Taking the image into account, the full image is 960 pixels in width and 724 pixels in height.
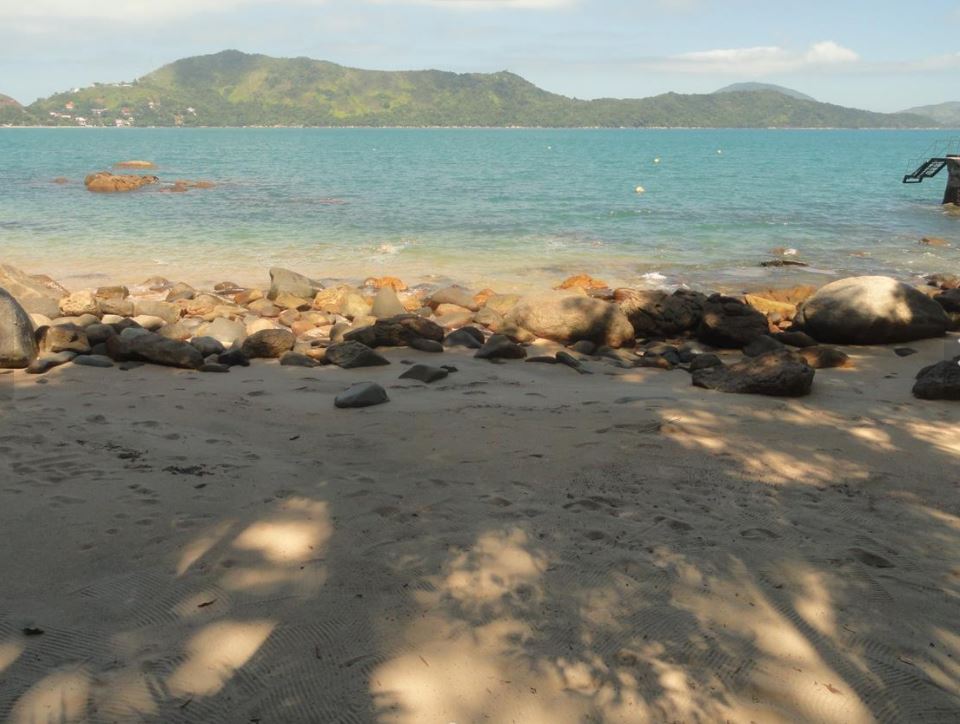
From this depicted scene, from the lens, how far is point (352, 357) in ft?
28.4

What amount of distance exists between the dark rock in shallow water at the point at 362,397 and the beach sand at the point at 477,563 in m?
0.21

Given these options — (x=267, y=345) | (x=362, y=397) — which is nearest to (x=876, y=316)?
(x=362, y=397)

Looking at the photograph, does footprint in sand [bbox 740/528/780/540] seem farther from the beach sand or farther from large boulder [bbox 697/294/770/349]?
large boulder [bbox 697/294/770/349]

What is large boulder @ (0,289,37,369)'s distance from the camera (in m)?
7.88

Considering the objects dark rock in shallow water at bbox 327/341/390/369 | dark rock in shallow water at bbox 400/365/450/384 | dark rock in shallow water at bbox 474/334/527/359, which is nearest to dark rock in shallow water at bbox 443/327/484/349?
dark rock in shallow water at bbox 474/334/527/359

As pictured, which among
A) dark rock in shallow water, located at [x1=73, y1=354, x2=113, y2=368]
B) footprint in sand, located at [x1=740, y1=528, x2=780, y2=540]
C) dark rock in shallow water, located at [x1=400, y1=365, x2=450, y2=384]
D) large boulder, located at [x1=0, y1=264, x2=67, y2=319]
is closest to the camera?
footprint in sand, located at [x1=740, y1=528, x2=780, y2=540]

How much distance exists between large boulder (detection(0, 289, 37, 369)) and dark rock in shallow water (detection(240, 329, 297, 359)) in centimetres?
225

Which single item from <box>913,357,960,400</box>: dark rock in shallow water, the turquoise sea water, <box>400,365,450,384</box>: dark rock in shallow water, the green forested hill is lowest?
the turquoise sea water

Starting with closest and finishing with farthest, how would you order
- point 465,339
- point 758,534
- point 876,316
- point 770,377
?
point 758,534 → point 770,377 → point 465,339 → point 876,316

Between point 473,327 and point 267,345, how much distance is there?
9.91ft

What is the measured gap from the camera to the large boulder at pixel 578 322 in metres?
10.6

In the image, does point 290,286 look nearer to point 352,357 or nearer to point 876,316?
point 352,357

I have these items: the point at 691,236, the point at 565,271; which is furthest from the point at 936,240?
the point at 565,271

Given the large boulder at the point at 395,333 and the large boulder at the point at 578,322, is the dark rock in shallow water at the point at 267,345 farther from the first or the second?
the large boulder at the point at 578,322
